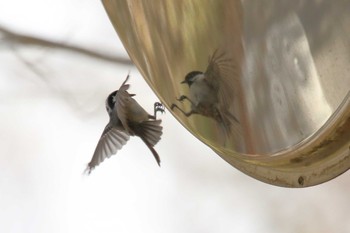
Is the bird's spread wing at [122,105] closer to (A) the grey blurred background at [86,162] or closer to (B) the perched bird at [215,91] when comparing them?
(B) the perched bird at [215,91]

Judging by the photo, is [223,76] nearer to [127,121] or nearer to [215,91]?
[215,91]

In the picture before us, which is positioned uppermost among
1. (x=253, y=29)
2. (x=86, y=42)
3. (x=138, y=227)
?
(x=86, y=42)

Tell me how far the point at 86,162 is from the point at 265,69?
52 centimetres

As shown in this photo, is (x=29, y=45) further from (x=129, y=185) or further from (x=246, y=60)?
(x=246, y=60)

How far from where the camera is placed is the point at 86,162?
91 centimetres

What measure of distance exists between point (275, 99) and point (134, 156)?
0.51 meters

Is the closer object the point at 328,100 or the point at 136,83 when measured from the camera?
the point at 328,100

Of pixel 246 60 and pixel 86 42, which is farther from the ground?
pixel 86 42

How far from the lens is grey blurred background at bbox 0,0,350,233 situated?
892 mm

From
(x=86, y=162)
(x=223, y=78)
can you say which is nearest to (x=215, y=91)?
(x=223, y=78)

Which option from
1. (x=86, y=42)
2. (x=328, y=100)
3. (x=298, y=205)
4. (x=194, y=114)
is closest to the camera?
(x=328, y=100)

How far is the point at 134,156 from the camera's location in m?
0.93

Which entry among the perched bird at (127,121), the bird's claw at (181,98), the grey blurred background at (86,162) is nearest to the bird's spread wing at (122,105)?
the perched bird at (127,121)

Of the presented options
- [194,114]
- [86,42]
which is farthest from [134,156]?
[194,114]
